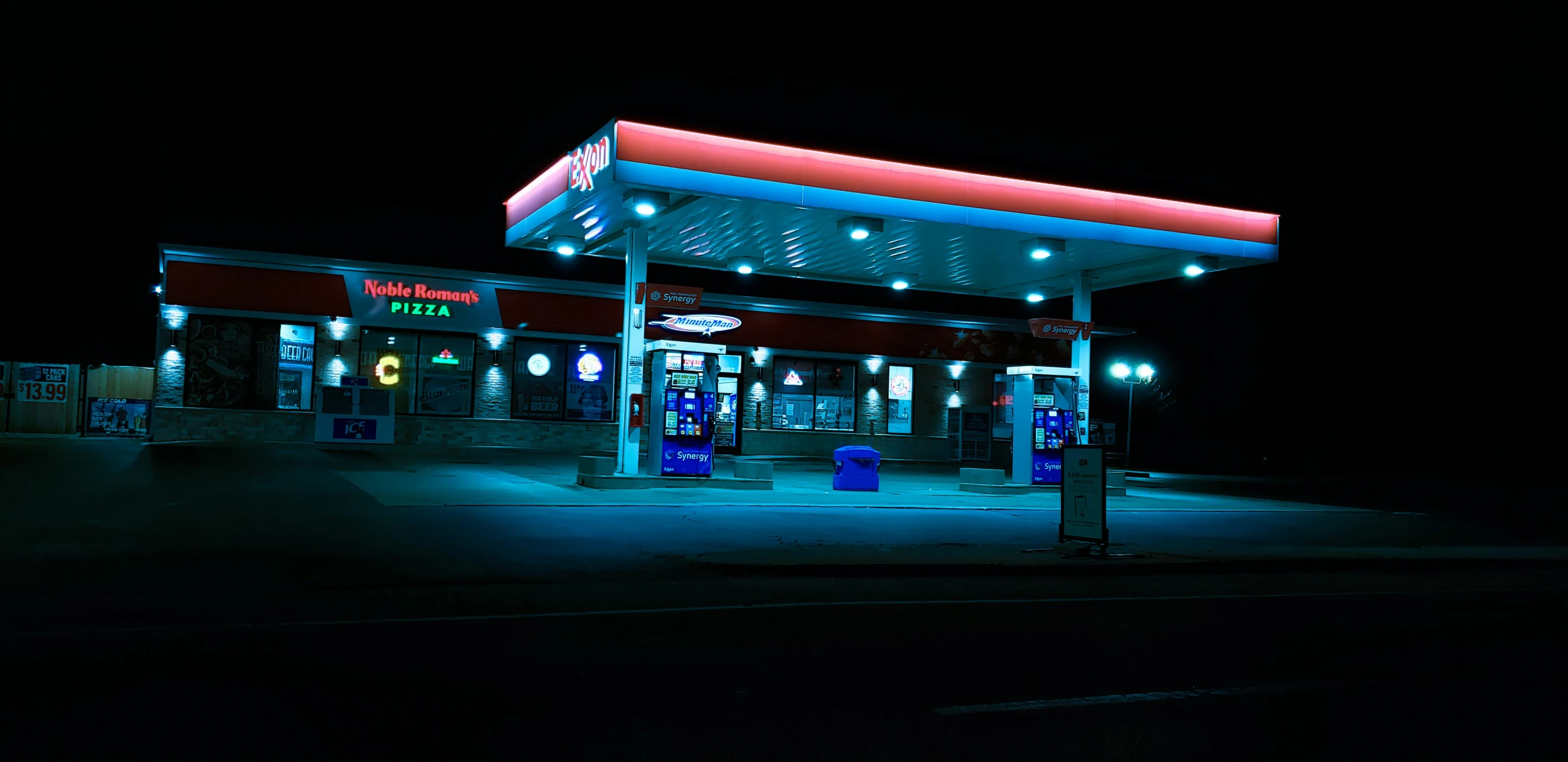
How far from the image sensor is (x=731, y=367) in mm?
36000

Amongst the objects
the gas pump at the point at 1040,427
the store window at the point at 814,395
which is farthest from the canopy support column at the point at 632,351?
the store window at the point at 814,395

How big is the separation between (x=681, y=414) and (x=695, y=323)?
1928 mm

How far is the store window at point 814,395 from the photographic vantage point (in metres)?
37.0

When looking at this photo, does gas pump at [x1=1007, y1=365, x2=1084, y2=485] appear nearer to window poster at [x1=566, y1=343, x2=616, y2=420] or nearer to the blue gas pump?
the blue gas pump

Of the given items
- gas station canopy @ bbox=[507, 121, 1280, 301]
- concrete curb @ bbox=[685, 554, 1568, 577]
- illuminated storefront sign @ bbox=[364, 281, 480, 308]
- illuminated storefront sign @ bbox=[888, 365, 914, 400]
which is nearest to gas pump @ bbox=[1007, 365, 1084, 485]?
gas station canopy @ bbox=[507, 121, 1280, 301]

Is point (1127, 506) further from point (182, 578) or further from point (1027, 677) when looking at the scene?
point (182, 578)

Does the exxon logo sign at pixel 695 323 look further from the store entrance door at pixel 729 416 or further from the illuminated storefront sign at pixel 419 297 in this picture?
the store entrance door at pixel 729 416

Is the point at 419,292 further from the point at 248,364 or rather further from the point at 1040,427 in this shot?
the point at 1040,427

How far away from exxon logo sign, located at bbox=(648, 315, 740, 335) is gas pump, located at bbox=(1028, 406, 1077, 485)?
6.91m

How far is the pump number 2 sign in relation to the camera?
120ft

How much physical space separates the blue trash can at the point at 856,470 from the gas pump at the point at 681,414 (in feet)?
8.85

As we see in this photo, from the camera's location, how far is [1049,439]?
2286 centimetres

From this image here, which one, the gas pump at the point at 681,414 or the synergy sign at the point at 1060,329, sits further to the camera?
the synergy sign at the point at 1060,329

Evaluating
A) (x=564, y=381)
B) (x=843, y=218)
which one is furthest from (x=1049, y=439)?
(x=564, y=381)
